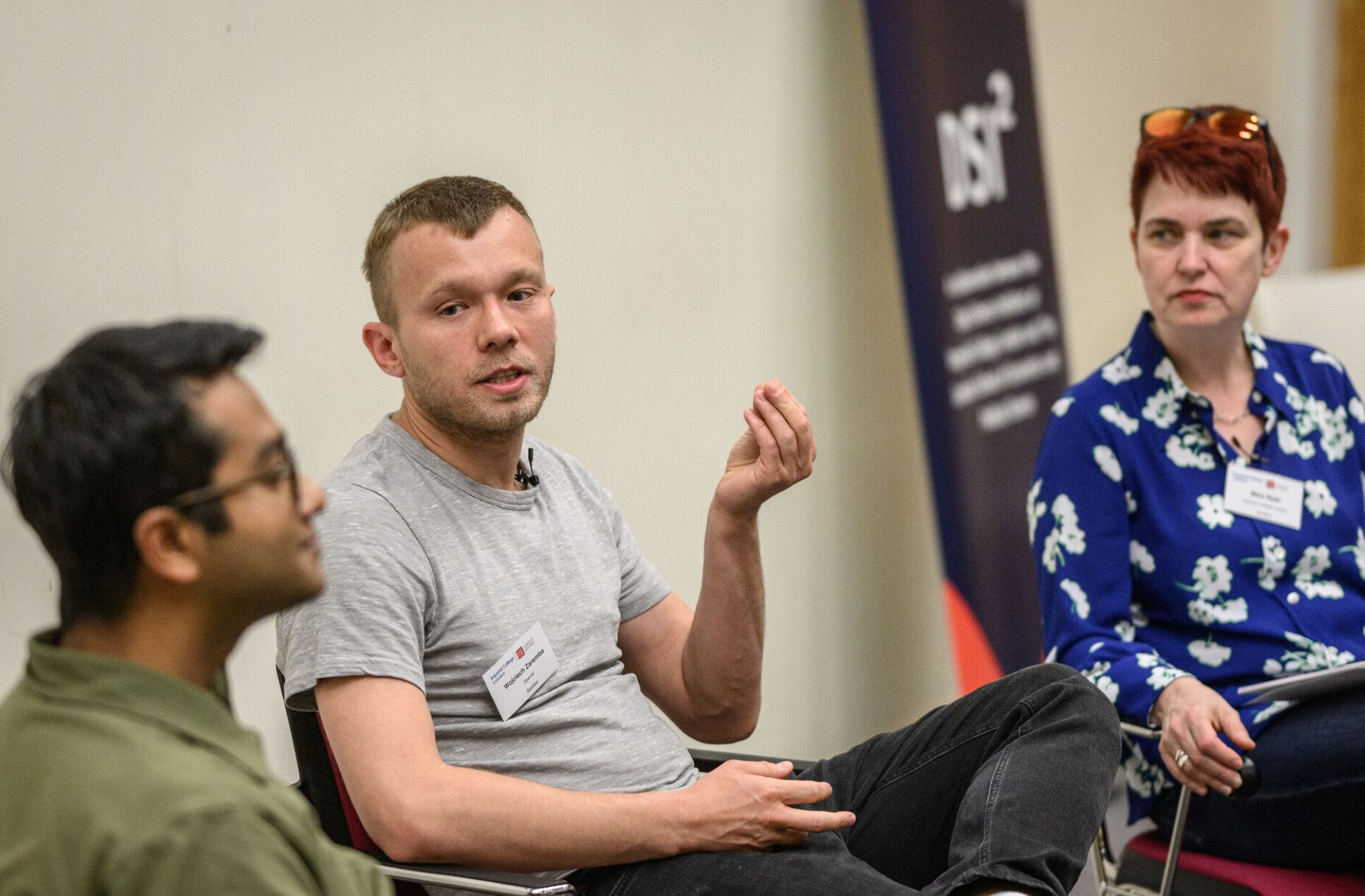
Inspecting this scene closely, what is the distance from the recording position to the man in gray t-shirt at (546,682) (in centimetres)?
147

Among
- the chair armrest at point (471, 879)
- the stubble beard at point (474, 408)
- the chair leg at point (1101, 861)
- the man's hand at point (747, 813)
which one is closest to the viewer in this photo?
the chair armrest at point (471, 879)

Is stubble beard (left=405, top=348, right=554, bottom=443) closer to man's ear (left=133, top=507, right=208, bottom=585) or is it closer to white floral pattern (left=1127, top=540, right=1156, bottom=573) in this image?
man's ear (left=133, top=507, right=208, bottom=585)

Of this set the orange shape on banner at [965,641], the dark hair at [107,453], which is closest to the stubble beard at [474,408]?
the dark hair at [107,453]

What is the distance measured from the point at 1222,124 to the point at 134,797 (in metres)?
2.06

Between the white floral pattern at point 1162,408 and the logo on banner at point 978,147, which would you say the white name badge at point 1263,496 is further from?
the logo on banner at point 978,147

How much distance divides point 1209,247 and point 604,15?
3.97 ft

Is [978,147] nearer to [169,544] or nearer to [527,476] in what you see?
[527,476]

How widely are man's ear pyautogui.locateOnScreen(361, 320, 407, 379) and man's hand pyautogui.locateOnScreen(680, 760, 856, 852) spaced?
25.7 inches

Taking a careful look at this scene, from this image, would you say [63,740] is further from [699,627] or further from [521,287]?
[699,627]

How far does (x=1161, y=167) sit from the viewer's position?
7.60ft

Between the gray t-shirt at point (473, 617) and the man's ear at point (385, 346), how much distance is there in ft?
0.23

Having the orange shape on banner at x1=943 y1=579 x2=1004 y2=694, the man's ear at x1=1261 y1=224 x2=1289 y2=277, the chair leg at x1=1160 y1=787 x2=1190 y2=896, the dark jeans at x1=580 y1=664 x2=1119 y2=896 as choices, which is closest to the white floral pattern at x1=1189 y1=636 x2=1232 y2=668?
the chair leg at x1=1160 y1=787 x2=1190 y2=896

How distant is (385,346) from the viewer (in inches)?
69.1

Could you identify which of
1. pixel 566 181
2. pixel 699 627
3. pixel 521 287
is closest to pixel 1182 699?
pixel 699 627
